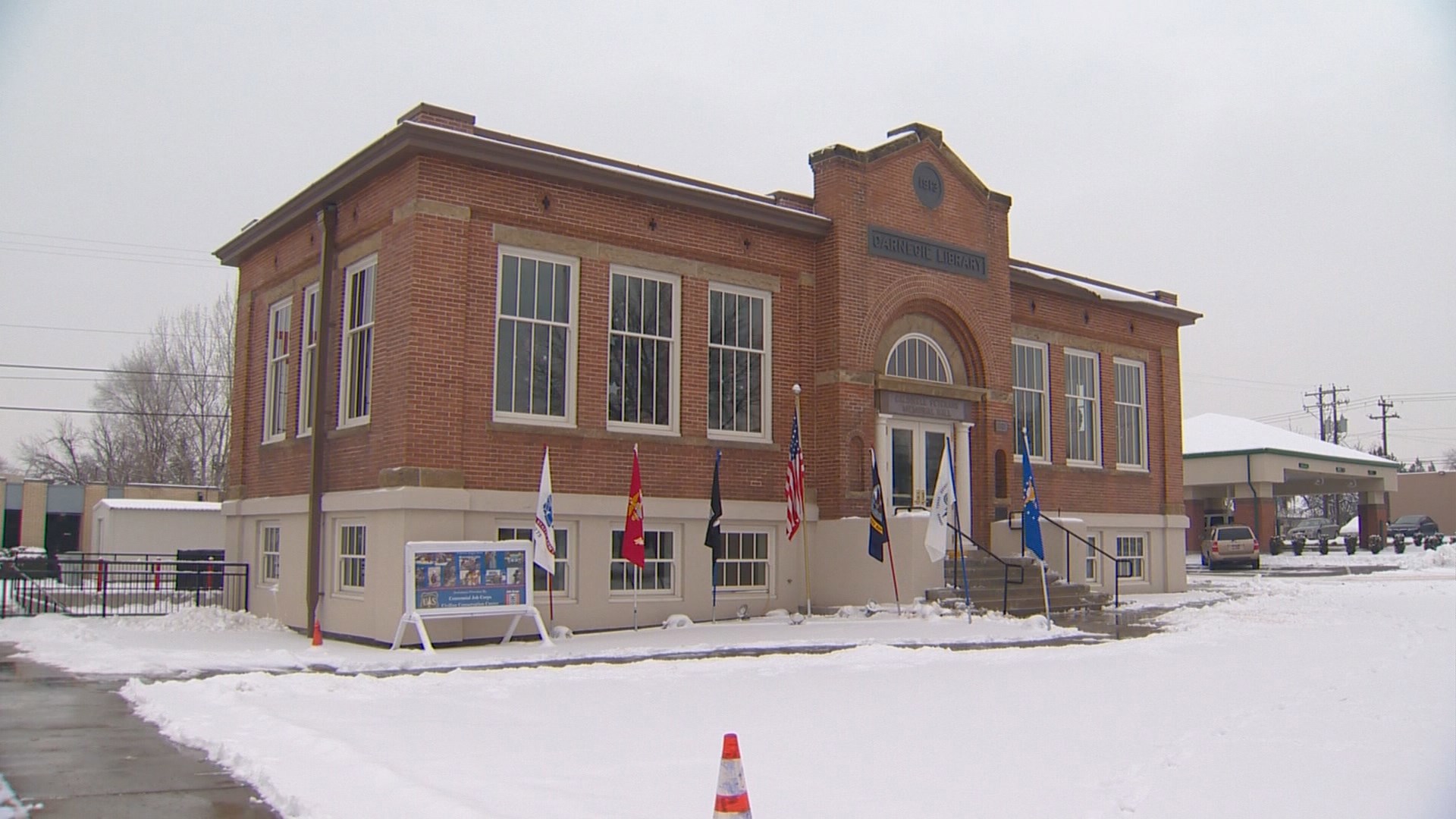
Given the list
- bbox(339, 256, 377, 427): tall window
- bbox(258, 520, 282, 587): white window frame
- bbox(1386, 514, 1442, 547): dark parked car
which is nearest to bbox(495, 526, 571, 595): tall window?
bbox(339, 256, 377, 427): tall window

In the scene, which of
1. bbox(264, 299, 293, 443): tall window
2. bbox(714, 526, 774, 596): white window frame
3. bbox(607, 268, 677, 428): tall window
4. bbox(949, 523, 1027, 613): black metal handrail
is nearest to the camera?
bbox(607, 268, 677, 428): tall window

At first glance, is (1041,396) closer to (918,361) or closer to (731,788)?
(918,361)

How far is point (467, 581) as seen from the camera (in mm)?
15234

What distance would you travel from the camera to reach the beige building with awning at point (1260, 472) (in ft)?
161

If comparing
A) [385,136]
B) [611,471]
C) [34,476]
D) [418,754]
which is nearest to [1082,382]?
[611,471]

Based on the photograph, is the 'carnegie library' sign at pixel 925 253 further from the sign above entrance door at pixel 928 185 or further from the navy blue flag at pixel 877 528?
the navy blue flag at pixel 877 528

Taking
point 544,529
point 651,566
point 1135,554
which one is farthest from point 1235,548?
point 544,529

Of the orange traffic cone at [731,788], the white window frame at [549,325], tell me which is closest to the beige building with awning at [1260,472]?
the white window frame at [549,325]

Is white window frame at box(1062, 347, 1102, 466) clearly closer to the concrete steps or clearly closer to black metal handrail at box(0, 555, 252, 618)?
the concrete steps

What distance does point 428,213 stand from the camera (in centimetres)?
1627

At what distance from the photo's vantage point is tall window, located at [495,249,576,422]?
56.2ft

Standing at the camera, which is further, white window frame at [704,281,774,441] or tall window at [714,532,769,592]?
white window frame at [704,281,774,441]

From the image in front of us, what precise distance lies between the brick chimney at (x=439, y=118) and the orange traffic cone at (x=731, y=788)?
42.6ft

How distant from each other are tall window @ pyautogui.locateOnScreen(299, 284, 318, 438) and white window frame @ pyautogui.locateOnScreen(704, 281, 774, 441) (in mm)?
6489
